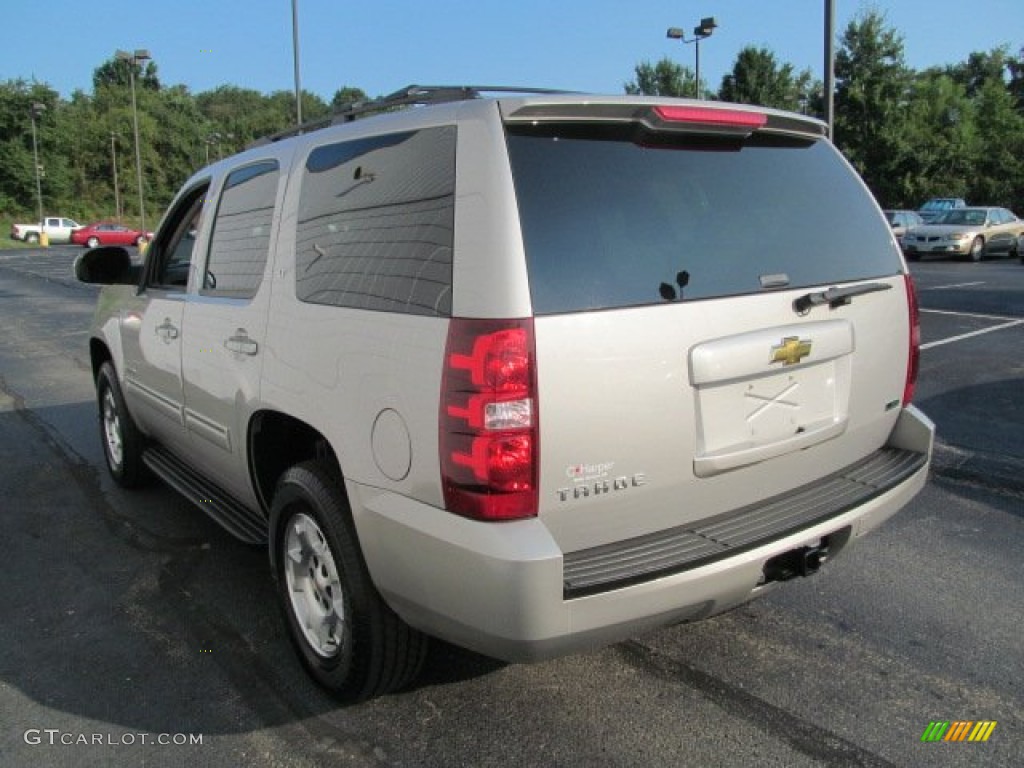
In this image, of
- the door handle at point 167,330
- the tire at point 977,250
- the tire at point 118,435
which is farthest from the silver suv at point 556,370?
the tire at point 977,250

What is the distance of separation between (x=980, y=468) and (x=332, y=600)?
429cm

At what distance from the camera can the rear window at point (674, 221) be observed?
2.28m

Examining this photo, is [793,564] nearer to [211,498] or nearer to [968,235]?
[211,498]

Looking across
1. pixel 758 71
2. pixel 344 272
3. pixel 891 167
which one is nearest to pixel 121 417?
pixel 344 272

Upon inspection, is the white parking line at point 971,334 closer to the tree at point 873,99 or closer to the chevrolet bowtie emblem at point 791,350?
the chevrolet bowtie emblem at point 791,350

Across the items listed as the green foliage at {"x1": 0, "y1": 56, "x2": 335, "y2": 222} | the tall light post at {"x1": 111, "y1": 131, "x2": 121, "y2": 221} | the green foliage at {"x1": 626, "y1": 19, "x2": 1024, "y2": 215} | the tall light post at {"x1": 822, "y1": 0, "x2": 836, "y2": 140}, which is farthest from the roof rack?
the tall light post at {"x1": 111, "y1": 131, "x2": 121, "y2": 221}

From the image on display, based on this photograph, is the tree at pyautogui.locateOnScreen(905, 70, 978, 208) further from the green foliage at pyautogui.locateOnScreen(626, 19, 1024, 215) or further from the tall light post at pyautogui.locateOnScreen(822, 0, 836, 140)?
the tall light post at pyautogui.locateOnScreen(822, 0, 836, 140)

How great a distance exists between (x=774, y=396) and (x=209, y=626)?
2.41m

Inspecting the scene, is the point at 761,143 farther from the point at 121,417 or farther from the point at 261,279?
the point at 121,417

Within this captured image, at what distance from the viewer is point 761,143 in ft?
9.59

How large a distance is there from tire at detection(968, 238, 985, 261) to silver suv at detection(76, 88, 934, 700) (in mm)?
25364

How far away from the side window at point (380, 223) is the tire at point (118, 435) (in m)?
2.57

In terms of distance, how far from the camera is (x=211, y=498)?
388 centimetres

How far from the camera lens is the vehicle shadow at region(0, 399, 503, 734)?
2.88 m
